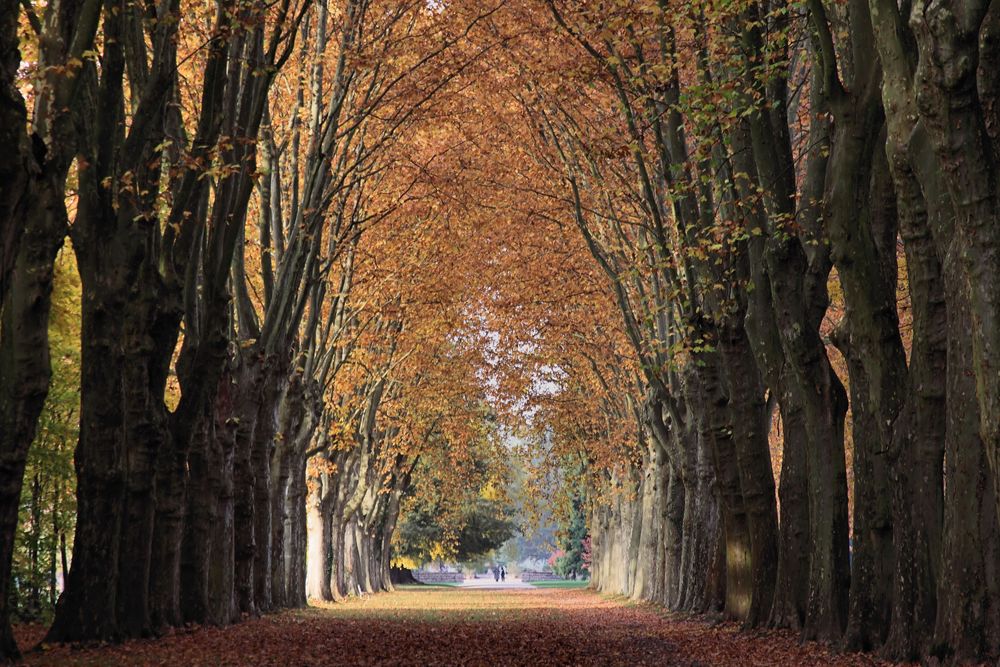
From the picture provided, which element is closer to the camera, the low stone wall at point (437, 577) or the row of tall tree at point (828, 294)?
the row of tall tree at point (828, 294)

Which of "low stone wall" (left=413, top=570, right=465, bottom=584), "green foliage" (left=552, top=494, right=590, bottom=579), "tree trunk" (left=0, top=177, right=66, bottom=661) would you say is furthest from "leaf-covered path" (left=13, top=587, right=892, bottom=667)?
"low stone wall" (left=413, top=570, right=465, bottom=584)

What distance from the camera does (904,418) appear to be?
43.6 ft

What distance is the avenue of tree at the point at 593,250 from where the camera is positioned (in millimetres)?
11461

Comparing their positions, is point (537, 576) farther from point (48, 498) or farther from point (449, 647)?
point (449, 647)

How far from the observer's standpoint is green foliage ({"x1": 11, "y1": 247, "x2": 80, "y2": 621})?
65.7 ft

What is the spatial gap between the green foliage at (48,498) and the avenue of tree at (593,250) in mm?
101

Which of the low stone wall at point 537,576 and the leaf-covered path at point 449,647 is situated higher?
the leaf-covered path at point 449,647

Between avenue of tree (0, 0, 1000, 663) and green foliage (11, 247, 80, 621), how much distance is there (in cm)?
10

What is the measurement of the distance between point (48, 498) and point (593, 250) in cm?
1293

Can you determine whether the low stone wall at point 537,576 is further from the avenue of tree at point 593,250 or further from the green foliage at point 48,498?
the green foliage at point 48,498

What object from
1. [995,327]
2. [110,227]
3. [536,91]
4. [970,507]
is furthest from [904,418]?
[536,91]

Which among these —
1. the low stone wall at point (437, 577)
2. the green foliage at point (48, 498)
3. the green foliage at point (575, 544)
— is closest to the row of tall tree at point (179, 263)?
the green foliage at point (48, 498)

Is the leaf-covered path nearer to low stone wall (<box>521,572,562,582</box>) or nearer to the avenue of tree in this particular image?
the avenue of tree

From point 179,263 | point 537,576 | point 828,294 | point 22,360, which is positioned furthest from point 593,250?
point 537,576
